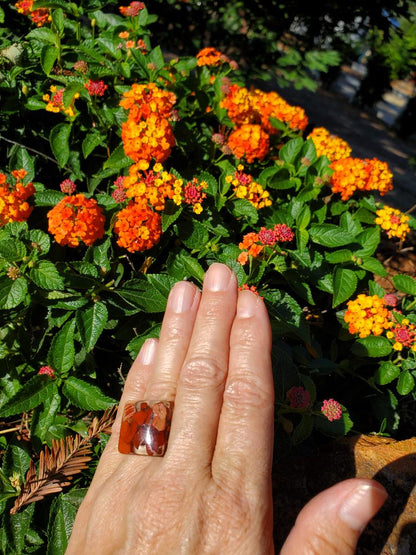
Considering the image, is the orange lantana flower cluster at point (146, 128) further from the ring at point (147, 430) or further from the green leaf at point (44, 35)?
the ring at point (147, 430)

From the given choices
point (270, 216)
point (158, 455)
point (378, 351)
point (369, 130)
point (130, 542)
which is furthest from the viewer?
point (369, 130)

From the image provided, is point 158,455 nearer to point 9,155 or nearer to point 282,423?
point 282,423

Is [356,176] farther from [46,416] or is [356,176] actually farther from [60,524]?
[60,524]

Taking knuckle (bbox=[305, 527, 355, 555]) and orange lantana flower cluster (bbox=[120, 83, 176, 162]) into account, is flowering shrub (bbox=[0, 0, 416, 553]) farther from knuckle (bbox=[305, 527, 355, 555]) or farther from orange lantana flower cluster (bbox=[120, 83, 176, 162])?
A: knuckle (bbox=[305, 527, 355, 555])

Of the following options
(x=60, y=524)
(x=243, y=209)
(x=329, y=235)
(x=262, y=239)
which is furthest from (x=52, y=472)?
(x=329, y=235)

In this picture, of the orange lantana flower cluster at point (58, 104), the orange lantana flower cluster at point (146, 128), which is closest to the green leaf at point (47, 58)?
the orange lantana flower cluster at point (58, 104)

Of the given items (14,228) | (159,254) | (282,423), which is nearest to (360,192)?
(159,254)

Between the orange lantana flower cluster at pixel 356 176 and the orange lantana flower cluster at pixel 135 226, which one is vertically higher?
the orange lantana flower cluster at pixel 356 176
